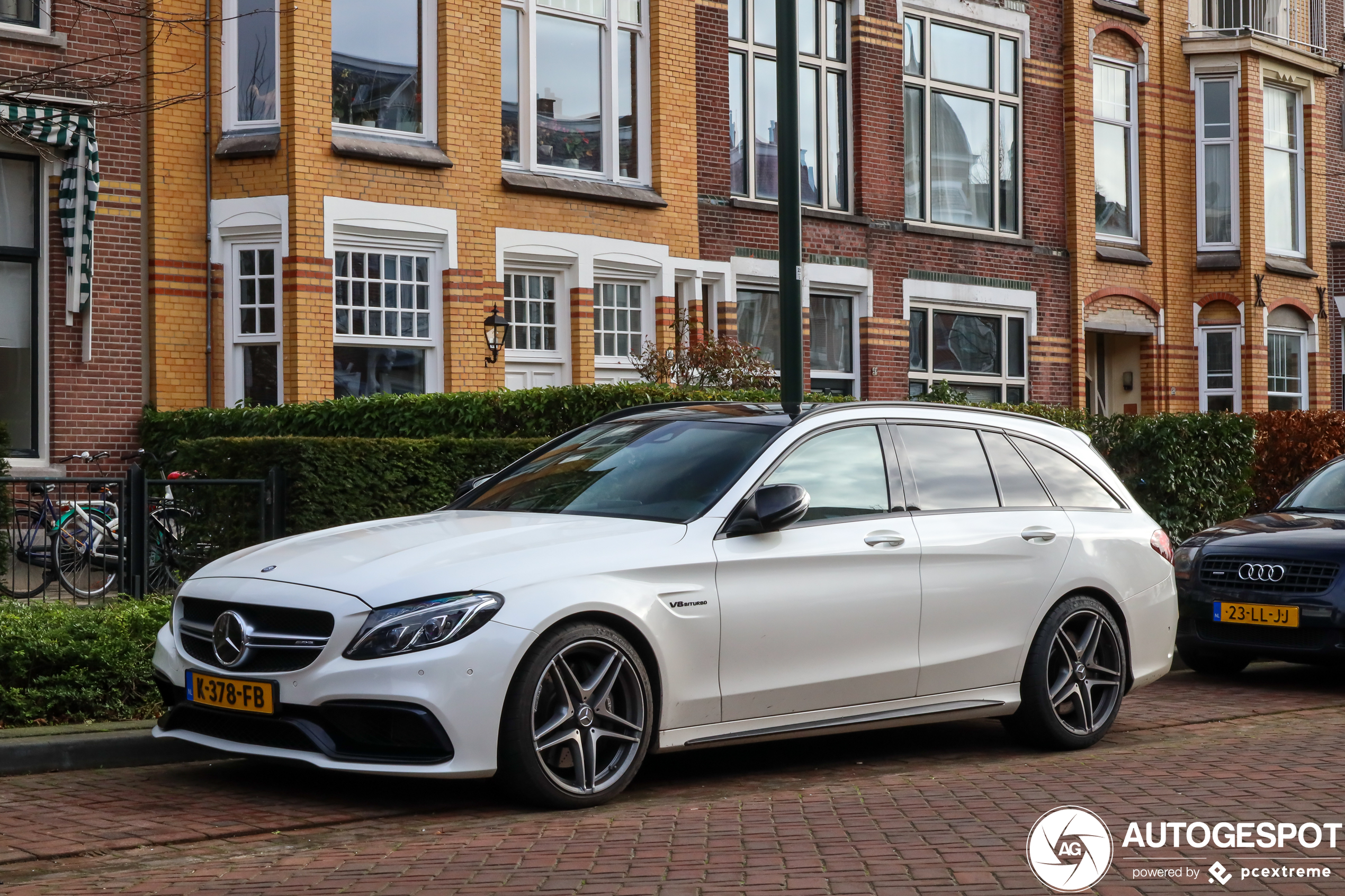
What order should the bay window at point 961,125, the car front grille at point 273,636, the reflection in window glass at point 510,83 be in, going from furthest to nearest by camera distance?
1. the bay window at point 961,125
2. the reflection in window glass at point 510,83
3. the car front grille at point 273,636

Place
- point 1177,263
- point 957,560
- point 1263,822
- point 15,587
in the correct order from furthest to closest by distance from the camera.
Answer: point 1177,263 < point 15,587 < point 957,560 < point 1263,822

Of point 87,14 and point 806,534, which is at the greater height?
point 87,14

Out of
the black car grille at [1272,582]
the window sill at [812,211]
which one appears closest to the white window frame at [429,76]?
the window sill at [812,211]

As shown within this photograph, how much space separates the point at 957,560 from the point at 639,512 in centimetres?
163

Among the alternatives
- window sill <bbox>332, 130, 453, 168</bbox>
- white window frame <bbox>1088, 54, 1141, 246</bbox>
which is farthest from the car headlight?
white window frame <bbox>1088, 54, 1141, 246</bbox>

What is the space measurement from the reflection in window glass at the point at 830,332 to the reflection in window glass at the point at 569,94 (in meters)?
4.27

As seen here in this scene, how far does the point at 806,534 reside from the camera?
276 inches

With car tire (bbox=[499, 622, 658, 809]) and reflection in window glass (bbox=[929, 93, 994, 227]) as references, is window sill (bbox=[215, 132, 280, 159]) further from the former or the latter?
car tire (bbox=[499, 622, 658, 809])

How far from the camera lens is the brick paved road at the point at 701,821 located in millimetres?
5145

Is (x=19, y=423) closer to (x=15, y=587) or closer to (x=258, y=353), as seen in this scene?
(x=258, y=353)

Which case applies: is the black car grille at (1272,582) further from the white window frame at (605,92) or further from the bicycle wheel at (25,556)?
the white window frame at (605,92)

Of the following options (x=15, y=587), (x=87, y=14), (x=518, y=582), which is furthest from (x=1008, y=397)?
(x=518, y=582)

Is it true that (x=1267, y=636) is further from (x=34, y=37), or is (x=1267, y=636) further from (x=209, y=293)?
(x=34, y=37)

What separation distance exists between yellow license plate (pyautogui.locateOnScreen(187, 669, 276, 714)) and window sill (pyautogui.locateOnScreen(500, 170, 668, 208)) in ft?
39.9
